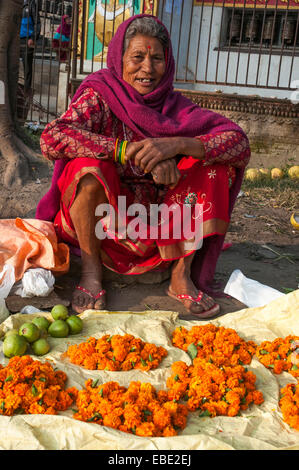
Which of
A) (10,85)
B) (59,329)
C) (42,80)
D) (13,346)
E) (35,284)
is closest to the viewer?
(13,346)

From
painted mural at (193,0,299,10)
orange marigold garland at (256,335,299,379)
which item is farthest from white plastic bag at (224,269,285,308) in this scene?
painted mural at (193,0,299,10)

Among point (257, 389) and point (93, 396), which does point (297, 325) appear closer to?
point (257, 389)

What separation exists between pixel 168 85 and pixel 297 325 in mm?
→ 1720

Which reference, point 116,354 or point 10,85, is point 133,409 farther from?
point 10,85

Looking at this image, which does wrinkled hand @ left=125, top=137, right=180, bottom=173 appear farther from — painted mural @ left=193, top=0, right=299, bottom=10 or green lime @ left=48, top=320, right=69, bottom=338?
painted mural @ left=193, top=0, right=299, bottom=10

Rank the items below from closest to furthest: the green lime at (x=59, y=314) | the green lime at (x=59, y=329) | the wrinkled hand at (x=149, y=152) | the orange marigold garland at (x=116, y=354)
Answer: the orange marigold garland at (x=116, y=354) → the green lime at (x=59, y=329) → the green lime at (x=59, y=314) → the wrinkled hand at (x=149, y=152)

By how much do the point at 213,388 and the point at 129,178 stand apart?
1629 mm

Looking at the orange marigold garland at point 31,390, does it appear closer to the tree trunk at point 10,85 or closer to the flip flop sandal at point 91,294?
the flip flop sandal at point 91,294

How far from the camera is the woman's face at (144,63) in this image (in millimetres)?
3189

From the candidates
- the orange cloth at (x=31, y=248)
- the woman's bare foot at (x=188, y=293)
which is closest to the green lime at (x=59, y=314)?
the orange cloth at (x=31, y=248)

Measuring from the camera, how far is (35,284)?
3.04 meters

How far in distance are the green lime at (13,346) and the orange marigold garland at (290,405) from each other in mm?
1166

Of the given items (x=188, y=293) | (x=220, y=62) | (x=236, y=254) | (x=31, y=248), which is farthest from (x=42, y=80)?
(x=188, y=293)

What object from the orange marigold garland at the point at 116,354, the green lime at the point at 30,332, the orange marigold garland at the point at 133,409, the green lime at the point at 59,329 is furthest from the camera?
the green lime at the point at 59,329
